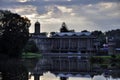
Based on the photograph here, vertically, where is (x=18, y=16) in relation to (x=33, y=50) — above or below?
above

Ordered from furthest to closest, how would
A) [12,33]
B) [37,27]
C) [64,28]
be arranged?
[64,28] < [37,27] < [12,33]

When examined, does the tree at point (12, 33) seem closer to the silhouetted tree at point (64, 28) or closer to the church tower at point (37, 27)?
the church tower at point (37, 27)

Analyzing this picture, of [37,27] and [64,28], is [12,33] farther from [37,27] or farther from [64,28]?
[64,28]

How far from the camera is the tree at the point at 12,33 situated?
72688 millimetres

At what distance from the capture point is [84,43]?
6486 inches

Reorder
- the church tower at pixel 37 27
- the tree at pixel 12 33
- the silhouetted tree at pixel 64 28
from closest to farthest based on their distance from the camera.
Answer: the tree at pixel 12 33 < the church tower at pixel 37 27 < the silhouetted tree at pixel 64 28

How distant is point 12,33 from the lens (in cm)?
7469

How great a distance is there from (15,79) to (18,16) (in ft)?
157

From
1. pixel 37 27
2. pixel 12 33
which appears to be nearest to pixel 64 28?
pixel 37 27

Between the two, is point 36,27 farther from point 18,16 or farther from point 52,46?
point 18,16

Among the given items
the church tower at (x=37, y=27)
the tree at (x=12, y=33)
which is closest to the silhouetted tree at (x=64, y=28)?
the church tower at (x=37, y=27)

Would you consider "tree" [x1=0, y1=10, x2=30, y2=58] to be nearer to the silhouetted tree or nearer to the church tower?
the church tower

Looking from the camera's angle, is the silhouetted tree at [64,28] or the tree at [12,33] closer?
the tree at [12,33]

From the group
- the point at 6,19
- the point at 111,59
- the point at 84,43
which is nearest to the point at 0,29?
the point at 6,19
